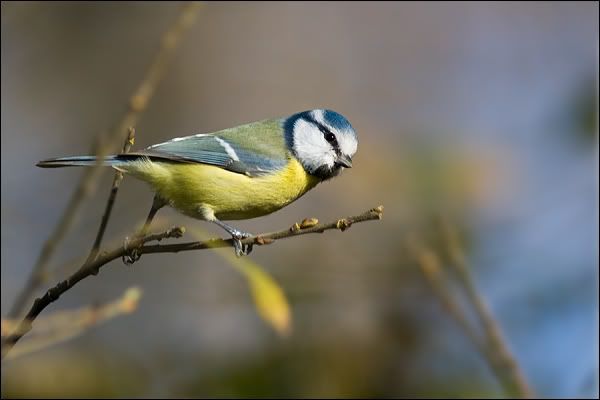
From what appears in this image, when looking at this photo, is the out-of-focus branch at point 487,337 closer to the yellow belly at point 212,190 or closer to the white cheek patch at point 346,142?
the yellow belly at point 212,190

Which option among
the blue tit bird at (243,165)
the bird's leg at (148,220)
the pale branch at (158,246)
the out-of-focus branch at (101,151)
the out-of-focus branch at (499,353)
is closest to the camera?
the out-of-focus branch at (101,151)

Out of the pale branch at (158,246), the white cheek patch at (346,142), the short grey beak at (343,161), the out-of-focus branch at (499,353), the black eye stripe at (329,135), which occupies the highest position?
the black eye stripe at (329,135)

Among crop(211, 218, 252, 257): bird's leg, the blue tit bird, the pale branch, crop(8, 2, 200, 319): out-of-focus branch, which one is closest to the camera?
crop(8, 2, 200, 319): out-of-focus branch

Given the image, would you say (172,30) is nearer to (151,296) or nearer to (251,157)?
(251,157)

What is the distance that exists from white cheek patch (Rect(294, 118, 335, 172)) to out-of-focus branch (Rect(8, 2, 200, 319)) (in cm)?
119

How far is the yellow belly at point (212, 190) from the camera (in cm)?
236

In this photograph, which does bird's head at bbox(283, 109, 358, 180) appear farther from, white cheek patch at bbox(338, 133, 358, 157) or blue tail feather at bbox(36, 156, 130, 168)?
blue tail feather at bbox(36, 156, 130, 168)

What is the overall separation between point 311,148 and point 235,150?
26 cm

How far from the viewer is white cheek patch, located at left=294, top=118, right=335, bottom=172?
102 inches

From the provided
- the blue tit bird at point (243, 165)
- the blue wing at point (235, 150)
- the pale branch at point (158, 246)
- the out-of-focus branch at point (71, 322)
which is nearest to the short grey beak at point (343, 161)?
the blue tit bird at point (243, 165)

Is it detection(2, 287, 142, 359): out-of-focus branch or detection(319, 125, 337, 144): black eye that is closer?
detection(2, 287, 142, 359): out-of-focus branch

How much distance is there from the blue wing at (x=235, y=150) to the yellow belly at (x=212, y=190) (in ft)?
0.09

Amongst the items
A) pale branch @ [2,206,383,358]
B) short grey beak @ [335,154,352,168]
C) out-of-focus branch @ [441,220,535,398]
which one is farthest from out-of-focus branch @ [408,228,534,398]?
short grey beak @ [335,154,352,168]

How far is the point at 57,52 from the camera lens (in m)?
5.64
